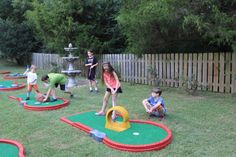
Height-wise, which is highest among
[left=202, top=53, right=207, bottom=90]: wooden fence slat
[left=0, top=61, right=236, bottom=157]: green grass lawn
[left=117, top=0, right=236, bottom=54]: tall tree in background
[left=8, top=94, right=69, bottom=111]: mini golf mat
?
[left=117, top=0, right=236, bottom=54]: tall tree in background

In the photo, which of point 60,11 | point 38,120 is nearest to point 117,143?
point 38,120

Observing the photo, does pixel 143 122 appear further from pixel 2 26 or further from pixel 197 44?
pixel 2 26

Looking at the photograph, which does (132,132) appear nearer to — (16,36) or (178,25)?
(178,25)

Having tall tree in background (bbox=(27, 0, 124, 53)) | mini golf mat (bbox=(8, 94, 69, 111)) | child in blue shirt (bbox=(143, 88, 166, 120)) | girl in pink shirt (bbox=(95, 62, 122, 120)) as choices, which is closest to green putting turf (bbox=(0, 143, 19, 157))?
girl in pink shirt (bbox=(95, 62, 122, 120))

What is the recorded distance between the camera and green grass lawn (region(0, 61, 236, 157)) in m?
5.10

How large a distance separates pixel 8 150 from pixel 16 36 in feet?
65.7

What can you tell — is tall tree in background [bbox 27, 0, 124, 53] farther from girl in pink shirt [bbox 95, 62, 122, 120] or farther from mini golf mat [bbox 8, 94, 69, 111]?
girl in pink shirt [bbox 95, 62, 122, 120]

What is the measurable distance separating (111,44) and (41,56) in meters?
7.93

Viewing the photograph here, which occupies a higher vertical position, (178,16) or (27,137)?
(178,16)

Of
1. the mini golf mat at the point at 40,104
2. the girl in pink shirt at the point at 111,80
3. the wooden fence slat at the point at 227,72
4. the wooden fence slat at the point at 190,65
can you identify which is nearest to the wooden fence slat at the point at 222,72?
the wooden fence slat at the point at 227,72

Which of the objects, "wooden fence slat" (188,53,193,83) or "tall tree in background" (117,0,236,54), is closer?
"tall tree in background" (117,0,236,54)

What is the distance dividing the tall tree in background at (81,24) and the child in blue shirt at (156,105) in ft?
29.9

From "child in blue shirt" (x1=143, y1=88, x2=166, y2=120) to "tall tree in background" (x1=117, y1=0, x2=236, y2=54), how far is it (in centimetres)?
297

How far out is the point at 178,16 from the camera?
31.1 ft
